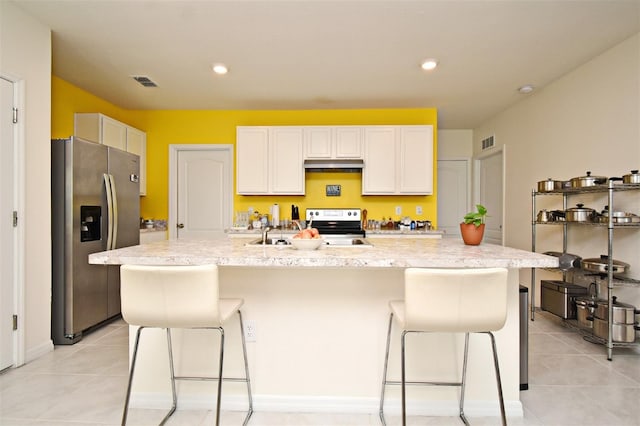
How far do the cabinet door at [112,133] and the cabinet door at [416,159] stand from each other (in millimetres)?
3578

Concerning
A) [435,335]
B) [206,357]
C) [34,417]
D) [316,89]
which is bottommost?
[34,417]

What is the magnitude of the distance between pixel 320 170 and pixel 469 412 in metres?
3.24

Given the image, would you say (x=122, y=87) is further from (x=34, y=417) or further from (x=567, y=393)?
(x=567, y=393)

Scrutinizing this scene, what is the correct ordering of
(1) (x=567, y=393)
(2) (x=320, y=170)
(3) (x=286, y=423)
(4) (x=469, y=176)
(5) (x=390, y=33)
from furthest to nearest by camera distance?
(4) (x=469, y=176)
(2) (x=320, y=170)
(5) (x=390, y=33)
(1) (x=567, y=393)
(3) (x=286, y=423)

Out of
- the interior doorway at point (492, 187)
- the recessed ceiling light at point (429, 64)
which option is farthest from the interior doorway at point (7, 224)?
the interior doorway at point (492, 187)

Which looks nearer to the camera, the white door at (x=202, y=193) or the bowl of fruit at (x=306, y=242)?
the bowl of fruit at (x=306, y=242)

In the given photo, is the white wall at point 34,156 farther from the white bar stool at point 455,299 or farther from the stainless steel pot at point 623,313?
the stainless steel pot at point 623,313

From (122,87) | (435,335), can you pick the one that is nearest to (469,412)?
(435,335)

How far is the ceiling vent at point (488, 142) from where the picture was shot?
15.8ft

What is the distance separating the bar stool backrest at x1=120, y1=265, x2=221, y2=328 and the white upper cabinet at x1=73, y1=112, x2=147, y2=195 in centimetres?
303

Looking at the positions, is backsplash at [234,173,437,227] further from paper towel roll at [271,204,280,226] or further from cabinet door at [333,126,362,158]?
cabinet door at [333,126,362,158]

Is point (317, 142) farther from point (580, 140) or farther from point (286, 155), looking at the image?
point (580, 140)

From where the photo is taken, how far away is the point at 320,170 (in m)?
4.39

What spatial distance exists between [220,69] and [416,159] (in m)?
2.60
